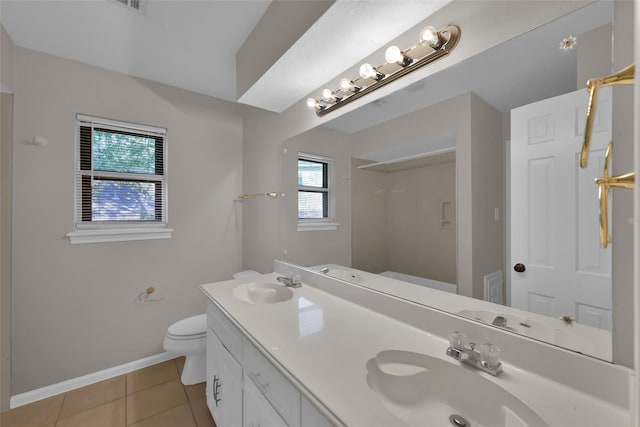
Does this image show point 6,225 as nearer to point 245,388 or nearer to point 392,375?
point 245,388

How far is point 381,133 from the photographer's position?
1.26 m

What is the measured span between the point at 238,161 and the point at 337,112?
159 cm

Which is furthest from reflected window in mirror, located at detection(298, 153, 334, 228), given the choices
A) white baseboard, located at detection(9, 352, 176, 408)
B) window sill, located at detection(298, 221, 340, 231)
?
white baseboard, located at detection(9, 352, 176, 408)

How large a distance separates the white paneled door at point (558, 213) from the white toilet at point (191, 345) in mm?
1760

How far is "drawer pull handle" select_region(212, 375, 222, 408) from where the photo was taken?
138 cm

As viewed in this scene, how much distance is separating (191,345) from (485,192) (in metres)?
2.13

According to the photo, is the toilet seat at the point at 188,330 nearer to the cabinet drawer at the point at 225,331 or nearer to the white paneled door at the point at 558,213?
the cabinet drawer at the point at 225,331

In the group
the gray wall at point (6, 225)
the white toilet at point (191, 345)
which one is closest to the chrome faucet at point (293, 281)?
the white toilet at point (191, 345)

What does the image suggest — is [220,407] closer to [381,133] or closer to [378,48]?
[381,133]

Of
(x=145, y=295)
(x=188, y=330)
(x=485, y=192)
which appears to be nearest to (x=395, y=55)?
(x=485, y=192)

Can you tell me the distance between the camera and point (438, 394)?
2.42 feet

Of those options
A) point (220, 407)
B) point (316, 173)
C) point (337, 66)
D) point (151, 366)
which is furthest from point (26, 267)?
point (337, 66)

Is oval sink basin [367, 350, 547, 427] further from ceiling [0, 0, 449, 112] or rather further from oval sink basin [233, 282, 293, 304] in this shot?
ceiling [0, 0, 449, 112]

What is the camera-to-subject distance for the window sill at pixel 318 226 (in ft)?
5.22
